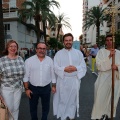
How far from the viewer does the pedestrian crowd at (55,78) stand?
446 cm

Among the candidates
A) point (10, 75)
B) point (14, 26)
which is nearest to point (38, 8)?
point (14, 26)

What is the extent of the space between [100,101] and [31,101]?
57.4 inches

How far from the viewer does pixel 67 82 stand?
496 centimetres

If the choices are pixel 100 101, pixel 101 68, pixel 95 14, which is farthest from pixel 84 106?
pixel 95 14

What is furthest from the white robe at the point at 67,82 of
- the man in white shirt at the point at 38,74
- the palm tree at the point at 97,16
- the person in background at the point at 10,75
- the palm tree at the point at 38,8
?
the palm tree at the point at 97,16

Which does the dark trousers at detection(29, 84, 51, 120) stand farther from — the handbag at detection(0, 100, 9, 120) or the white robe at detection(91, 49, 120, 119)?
the white robe at detection(91, 49, 120, 119)

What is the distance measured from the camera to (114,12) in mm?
4668

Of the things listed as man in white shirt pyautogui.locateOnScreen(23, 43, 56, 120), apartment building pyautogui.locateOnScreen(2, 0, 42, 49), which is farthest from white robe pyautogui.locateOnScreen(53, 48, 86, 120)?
apartment building pyautogui.locateOnScreen(2, 0, 42, 49)

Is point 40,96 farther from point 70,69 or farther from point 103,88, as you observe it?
point 103,88

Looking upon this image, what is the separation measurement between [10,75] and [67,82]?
3.87ft

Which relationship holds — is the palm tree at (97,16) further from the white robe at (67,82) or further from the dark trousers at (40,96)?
the dark trousers at (40,96)

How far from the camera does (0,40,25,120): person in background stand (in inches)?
172

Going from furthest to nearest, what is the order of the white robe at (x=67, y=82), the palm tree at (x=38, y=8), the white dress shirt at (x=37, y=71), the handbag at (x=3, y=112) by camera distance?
the palm tree at (x=38, y=8) < the white robe at (x=67, y=82) < the white dress shirt at (x=37, y=71) < the handbag at (x=3, y=112)

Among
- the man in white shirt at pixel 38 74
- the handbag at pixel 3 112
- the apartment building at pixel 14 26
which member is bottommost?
the handbag at pixel 3 112
